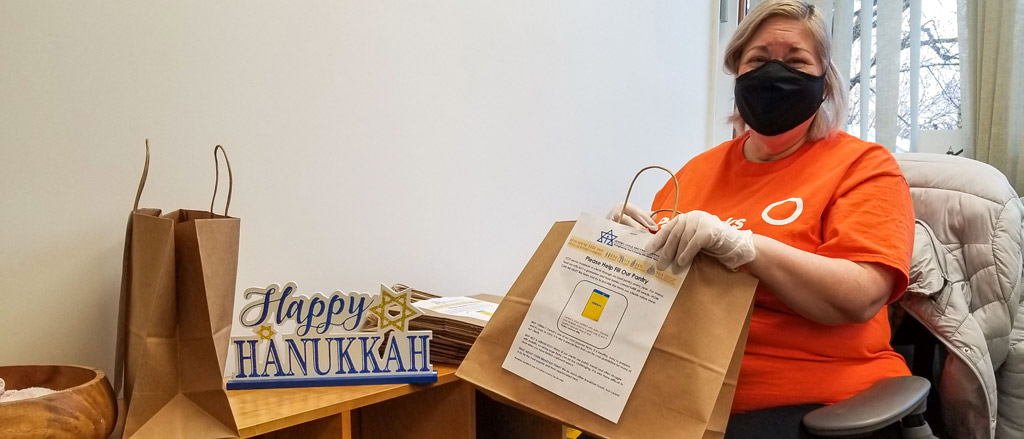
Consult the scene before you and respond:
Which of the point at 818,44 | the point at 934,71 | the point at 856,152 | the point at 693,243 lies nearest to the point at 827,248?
the point at 856,152

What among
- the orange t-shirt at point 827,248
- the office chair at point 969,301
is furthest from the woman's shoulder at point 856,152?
the office chair at point 969,301

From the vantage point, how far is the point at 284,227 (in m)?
1.23

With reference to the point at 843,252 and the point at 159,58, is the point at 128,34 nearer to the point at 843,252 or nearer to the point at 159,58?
the point at 159,58

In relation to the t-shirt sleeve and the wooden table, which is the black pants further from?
the wooden table

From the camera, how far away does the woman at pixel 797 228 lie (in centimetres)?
99

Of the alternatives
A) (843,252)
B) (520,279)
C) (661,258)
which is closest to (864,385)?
(843,252)

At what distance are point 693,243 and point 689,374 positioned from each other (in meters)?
0.18

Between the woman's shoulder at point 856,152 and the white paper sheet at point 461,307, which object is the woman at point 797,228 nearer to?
the woman's shoulder at point 856,152

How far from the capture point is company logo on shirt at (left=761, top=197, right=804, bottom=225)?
114 cm

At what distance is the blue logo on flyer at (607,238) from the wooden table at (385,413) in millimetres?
376

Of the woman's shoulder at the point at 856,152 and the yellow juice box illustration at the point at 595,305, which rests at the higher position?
the woman's shoulder at the point at 856,152

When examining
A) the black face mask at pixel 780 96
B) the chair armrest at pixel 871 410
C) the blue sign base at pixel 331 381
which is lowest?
the chair armrest at pixel 871 410

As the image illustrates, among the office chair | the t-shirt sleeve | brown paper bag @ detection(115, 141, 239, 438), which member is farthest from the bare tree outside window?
brown paper bag @ detection(115, 141, 239, 438)

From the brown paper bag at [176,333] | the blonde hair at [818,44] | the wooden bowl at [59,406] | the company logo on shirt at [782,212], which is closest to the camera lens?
the wooden bowl at [59,406]
